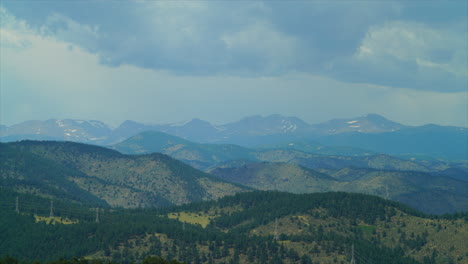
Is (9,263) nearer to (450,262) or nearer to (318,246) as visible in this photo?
(318,246)

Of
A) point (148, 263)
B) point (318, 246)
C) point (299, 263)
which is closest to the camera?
point (148, 263)

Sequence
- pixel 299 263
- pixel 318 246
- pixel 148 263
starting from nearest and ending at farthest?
pixel 148 263 < pixel 299 263 < pixel 318 246

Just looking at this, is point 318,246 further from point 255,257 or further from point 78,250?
point 78,250

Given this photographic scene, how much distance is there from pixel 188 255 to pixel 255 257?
2596 centimetres

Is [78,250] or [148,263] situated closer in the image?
[148,263]

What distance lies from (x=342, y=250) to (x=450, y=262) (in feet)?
149

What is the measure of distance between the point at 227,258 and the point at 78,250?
5999 centimetres

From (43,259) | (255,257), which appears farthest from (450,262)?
(43,259)

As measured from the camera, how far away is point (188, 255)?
194m

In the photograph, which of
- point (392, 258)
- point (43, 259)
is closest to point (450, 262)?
point (392, 258)

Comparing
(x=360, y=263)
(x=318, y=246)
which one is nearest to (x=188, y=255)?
(x=318, y=246)

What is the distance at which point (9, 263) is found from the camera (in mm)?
138875

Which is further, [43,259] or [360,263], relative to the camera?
[43,259]

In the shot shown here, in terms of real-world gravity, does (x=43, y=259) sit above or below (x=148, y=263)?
below
